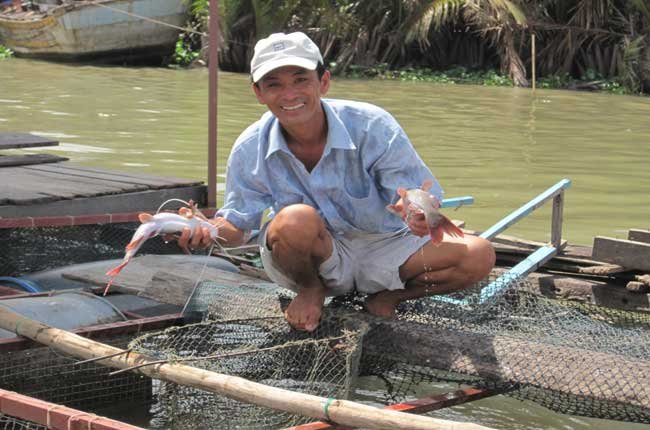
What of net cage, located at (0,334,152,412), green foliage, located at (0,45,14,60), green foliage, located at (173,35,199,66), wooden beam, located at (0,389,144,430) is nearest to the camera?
wooden beam, located at (0,389,144,430)

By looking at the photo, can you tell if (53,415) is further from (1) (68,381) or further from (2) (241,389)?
(1) (68,381)

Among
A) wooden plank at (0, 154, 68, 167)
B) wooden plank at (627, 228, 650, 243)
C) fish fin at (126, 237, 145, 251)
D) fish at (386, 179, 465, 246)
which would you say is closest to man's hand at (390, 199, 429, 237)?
fish at (386, 179, 465, 246)

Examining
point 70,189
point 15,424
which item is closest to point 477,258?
point 15,424

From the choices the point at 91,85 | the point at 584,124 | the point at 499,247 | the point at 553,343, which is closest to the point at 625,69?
the point at 584,124

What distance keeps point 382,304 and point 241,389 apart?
3.24 ft

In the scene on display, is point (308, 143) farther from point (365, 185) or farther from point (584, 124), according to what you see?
point (584, 124)

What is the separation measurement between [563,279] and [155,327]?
1957 mm

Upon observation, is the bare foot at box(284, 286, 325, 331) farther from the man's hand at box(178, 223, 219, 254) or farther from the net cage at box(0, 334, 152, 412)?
the net cage at box(0, 334, 152, 412)

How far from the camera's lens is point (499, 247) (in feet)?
17.6

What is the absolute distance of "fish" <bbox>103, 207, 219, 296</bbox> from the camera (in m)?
3.40

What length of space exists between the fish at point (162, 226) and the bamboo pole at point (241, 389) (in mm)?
266

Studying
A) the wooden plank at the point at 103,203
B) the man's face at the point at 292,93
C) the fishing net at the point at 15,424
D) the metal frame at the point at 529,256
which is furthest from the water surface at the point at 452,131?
the fishing net at the point at 15,424

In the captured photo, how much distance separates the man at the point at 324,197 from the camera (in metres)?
3.57

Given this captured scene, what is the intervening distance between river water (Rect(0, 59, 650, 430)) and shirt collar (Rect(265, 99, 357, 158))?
1297 mm
